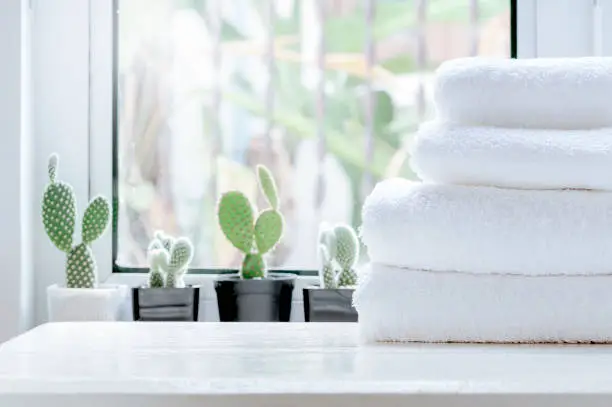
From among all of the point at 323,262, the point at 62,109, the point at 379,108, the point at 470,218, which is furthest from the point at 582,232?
the point at 62,109

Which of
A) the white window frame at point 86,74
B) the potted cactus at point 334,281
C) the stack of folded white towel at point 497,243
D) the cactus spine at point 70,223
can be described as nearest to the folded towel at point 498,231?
the stack of folded white towel at point 497,243

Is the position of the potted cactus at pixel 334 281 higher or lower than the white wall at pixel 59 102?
lower

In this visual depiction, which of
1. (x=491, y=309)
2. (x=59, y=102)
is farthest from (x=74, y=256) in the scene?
(x=491, y=309)

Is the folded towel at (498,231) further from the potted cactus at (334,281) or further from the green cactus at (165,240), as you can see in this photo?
the green cactus at (165,240)

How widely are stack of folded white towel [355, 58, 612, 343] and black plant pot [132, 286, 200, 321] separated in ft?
1.70

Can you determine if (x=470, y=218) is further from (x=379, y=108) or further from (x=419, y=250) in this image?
(x=379, y=108)

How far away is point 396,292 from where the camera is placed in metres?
0.71

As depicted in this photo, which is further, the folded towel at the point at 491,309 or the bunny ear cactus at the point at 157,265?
the bunny ear cactus at the point at 157,265

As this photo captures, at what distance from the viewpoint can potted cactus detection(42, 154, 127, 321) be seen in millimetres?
1197

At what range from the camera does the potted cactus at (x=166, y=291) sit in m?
1.20

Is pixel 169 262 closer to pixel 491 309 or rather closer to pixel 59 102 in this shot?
pixel 59 102

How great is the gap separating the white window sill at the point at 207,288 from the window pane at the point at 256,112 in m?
0.03

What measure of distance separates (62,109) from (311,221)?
0.40 metres

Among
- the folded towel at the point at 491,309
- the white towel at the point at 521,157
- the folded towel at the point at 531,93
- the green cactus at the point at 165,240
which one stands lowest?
the folded towel at the point at 491,309
